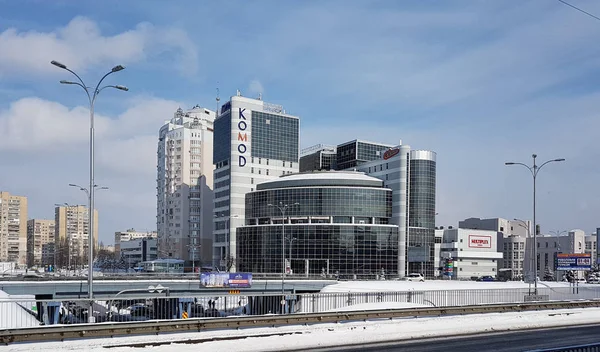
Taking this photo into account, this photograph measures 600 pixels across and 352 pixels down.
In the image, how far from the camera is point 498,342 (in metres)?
26.1

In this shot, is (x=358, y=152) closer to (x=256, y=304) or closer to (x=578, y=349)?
(x=256, y=304)

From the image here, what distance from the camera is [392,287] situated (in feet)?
240

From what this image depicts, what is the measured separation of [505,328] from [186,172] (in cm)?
16638

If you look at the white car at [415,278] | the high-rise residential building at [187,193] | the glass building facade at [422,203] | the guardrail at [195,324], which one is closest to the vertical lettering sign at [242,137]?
the glass building facade at [422,203]

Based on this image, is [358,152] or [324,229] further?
[358,152]

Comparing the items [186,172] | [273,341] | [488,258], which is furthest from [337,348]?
[186,172]

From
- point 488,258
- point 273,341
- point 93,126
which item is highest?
point 93,126

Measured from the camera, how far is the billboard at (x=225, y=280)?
239ft

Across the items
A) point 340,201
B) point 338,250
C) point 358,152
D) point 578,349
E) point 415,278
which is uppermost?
point 358,152

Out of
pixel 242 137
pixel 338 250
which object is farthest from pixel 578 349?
pixel 242 137

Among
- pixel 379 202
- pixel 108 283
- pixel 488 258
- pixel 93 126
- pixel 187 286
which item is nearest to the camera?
pixel 93 126

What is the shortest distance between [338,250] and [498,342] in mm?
94289

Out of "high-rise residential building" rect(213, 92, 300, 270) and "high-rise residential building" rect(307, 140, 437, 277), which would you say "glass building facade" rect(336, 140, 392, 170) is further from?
"high-rise residential building" rect(307, 140, 437, 277)

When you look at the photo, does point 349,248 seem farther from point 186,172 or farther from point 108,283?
point 186,172
